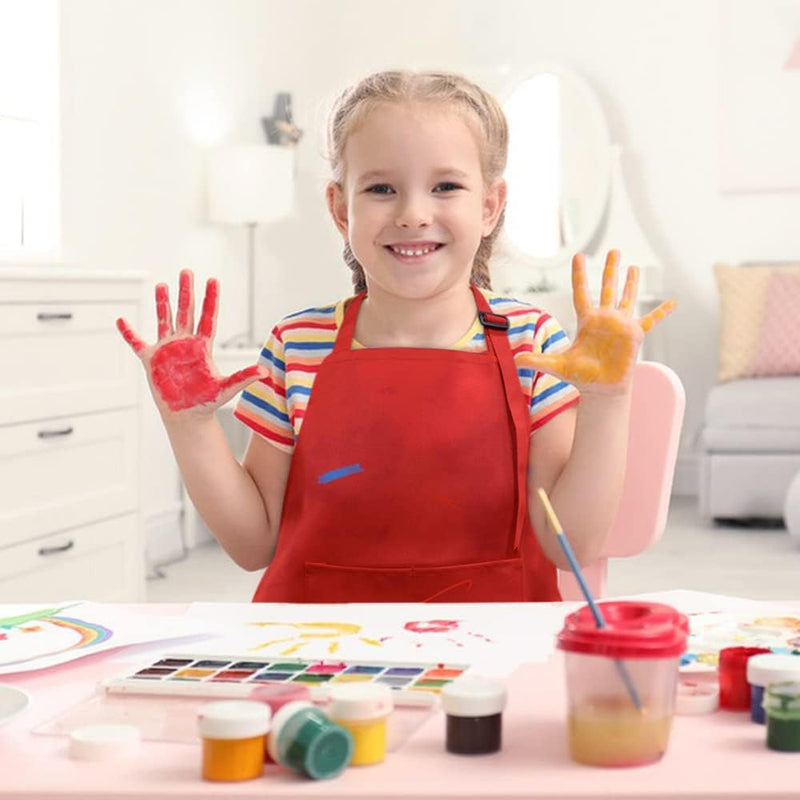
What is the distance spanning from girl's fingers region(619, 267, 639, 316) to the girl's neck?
34 centimetres

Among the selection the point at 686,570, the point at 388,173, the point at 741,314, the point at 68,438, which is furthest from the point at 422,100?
the point at 741,314

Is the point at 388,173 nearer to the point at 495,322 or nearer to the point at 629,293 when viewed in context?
the point at 495,322

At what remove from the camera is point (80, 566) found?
10.9 feet

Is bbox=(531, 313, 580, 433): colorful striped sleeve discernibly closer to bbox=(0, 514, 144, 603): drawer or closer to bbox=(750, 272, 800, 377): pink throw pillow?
bbox=(0, 514, 144, 603): drawer

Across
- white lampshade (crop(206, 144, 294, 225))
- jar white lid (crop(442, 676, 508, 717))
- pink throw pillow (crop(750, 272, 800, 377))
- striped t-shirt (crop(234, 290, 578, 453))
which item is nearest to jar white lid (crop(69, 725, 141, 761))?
jar white lid (crop(442, 676, 508, 717))

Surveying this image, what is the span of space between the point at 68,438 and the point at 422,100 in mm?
→ 2024

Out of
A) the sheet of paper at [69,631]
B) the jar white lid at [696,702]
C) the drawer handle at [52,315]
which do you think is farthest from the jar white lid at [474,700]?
the drawer handle at [52,315]

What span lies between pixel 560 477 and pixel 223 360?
3460 millimetres

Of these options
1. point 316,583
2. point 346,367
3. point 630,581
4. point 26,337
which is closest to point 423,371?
point 346,367

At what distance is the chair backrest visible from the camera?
1.43 meters

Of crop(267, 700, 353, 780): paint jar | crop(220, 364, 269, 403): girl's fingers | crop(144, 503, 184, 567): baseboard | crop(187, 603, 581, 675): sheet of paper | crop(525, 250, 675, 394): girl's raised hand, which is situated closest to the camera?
crop(267, 700, 353, 780): paint jar

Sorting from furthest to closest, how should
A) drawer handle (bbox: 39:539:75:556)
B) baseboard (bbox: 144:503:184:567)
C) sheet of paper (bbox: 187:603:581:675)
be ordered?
baseboard (bbox: 144:503:184:567)
drawer handle (bbox: 39:539:75:556)
sheet of paper (bbox: 187:603:581:675)

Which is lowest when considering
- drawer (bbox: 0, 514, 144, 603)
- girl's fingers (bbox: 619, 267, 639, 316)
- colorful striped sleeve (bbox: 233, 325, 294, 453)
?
drawer (bbox: 0, 514, 144, 603)

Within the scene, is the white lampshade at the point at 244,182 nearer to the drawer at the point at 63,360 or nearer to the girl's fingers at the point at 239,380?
the drawer at the point at 63,360
